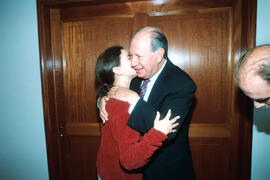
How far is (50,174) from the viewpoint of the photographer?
2189mm

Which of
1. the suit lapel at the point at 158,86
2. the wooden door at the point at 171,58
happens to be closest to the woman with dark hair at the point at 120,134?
the suit lapel at the point at 158,86

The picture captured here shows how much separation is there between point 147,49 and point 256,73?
67 cm

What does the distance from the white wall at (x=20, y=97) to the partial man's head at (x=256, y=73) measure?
7.03 feet

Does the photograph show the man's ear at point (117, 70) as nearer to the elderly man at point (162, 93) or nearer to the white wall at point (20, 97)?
the elderly man at point (162, 93)

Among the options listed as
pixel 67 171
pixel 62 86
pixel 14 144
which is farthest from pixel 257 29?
pixel 14 144

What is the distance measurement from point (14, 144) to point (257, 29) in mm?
3217

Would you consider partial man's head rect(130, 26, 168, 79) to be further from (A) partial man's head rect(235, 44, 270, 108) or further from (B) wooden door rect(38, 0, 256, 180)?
(B) wooden door rect(38, 0, 256, 180)

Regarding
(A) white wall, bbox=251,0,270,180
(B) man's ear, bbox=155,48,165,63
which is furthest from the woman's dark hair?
(A) white wall, bbox=251,0,270,180

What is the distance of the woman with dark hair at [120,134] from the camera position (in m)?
0.93

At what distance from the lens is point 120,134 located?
3.17ft

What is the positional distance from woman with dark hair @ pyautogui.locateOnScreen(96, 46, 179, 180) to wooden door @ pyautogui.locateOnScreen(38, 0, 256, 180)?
94cm

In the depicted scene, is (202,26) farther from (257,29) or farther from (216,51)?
(257,29)

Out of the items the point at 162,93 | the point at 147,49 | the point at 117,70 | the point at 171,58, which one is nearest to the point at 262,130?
the point at 171,58

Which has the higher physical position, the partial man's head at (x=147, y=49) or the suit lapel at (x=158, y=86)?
the partial man's head at (x=147, y=49)
